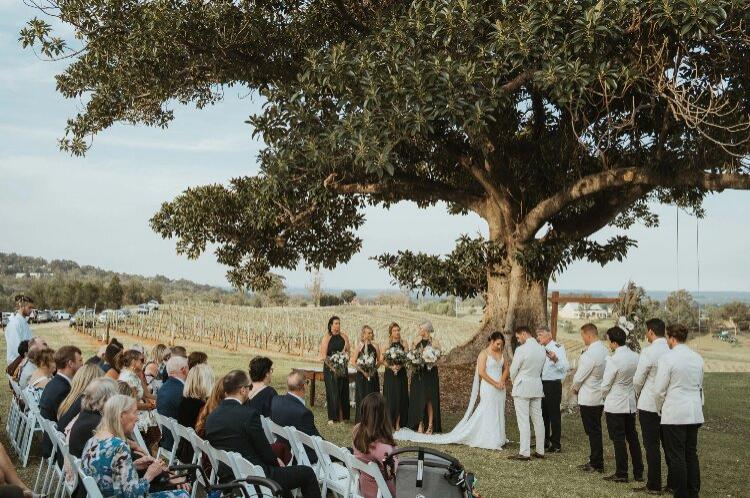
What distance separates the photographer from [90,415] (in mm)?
6355

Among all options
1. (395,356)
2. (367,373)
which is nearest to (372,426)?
(395,356)

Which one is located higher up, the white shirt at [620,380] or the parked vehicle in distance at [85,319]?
the white shirt at [620,380]

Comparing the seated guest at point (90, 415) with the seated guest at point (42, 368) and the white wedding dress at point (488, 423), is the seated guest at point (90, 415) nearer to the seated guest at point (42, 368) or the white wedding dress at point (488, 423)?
the seated guest at point (42, 368)

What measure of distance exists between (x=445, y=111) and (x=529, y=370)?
13.2ft

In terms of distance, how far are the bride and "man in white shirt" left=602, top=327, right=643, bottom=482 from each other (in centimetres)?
253

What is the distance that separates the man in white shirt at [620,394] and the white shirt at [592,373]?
286 millimetres

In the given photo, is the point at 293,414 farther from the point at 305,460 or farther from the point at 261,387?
the point at 261,387

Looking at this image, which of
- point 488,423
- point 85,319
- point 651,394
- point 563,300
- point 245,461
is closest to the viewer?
point 245,461

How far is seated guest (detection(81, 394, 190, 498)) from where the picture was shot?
5469 mm

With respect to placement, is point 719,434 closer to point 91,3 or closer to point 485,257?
point 485,257

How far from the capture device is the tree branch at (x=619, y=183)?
14.5 meters

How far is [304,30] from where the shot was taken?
55.3 feet

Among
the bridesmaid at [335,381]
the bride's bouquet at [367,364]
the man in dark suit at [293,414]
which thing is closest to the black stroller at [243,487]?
A: the man in dark suit at [293,414]

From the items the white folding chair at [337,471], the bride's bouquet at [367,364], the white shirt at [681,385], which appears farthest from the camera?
the bride's bouquet at [367,364]
